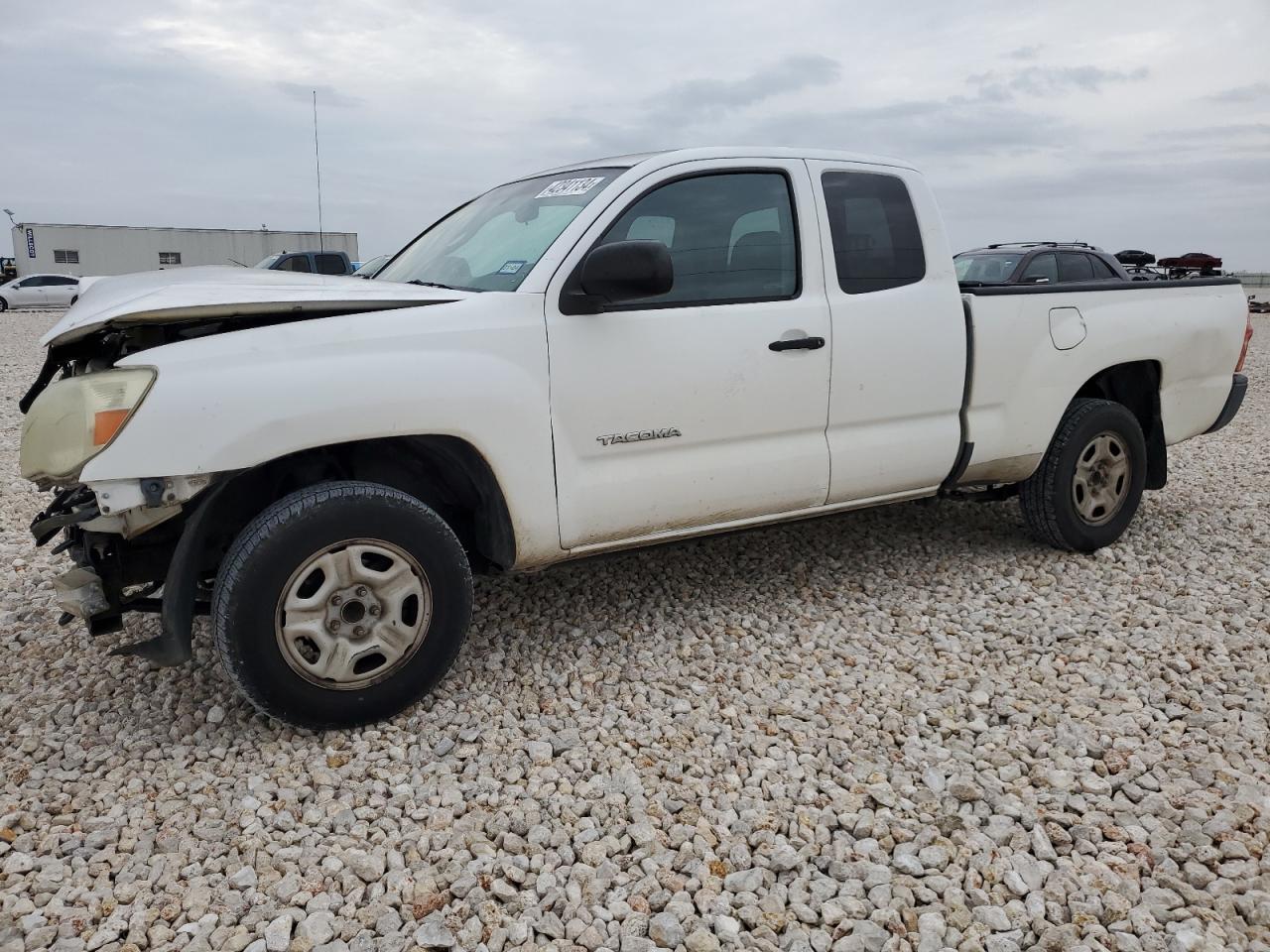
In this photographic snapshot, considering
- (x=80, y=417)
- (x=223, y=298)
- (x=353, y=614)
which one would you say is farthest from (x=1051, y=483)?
(x=80, y=417)

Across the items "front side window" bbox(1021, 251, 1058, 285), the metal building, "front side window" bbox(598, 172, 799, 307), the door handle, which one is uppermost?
the metal building

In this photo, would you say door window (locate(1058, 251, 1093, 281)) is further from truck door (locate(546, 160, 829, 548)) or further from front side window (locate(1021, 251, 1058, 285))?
truck door (locate(546, 160, 829, 548))

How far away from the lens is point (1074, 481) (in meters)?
4.86

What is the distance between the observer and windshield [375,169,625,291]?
3.60 m

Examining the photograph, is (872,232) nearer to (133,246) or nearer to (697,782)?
(697,782)

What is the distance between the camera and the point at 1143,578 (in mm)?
4699

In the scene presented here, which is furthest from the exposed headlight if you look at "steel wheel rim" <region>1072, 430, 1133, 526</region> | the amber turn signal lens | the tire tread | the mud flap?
"steel wheel rim" <region>1072, 430, 1133, 526</region>

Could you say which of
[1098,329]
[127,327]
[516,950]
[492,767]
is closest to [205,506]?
[127,327]

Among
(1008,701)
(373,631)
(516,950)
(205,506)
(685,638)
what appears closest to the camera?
(516,950)

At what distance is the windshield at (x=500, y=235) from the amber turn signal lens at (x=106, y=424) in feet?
4.31

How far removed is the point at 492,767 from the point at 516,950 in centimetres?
82

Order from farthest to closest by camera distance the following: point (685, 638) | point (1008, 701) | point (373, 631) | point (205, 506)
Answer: point (685, 638) < point (1008, 701) < point (373, 631) < point (205, 506)

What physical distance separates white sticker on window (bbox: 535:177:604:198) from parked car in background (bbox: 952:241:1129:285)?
940cm

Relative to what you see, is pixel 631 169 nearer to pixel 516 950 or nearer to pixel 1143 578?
pixel 516 950
